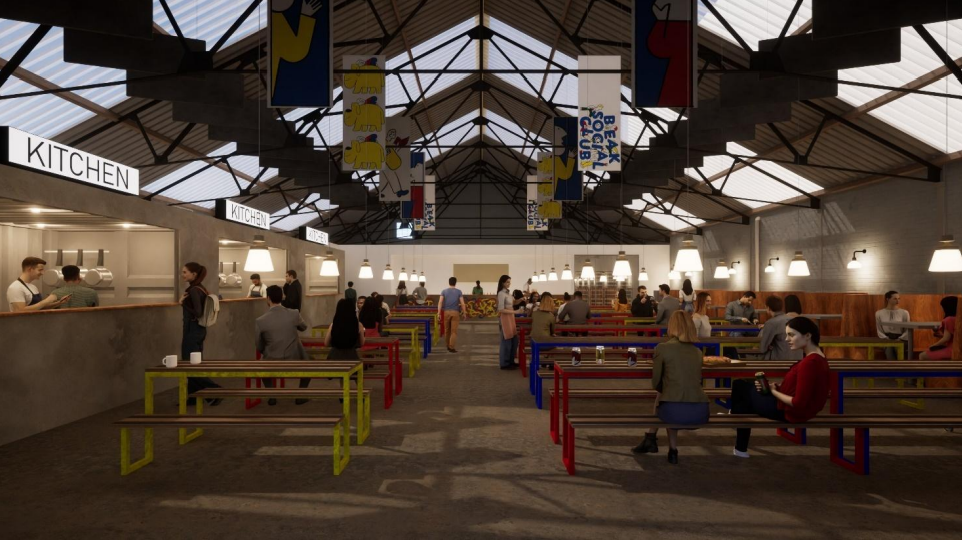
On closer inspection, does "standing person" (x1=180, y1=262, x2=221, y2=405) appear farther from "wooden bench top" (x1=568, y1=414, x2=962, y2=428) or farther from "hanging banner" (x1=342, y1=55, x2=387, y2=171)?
"wooden bench top" (x1=568, y1=414, x2=962, y2=428)

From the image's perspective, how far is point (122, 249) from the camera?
10016 millimetres

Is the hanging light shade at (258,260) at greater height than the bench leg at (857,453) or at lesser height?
greater

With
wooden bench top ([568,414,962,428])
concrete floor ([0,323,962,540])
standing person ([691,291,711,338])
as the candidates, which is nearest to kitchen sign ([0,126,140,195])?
concrete floor ([0,323,962,540])

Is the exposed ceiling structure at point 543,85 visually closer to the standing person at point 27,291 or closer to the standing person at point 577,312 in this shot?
the standing person at point 27,291

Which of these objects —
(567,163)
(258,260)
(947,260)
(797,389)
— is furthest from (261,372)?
(567,163)

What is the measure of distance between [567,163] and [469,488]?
7806 millimetres

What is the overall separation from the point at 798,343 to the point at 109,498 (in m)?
4.18

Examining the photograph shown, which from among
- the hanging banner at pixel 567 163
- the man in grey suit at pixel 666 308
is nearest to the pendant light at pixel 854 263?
the man in grey suit at pixel 666 308

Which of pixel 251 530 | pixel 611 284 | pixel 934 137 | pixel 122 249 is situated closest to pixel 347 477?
pixel 251 530

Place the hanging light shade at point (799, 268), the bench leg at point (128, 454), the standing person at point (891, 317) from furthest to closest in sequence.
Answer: the hanging light shade at point (799, 268) → the standing person at point (891, 317) → the bench leg at point (128, 454)

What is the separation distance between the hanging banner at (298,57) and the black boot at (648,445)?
3.69m

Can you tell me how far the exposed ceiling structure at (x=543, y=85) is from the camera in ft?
22.7

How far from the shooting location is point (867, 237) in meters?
13.2

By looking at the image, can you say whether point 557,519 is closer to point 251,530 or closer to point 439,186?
point 251,530
